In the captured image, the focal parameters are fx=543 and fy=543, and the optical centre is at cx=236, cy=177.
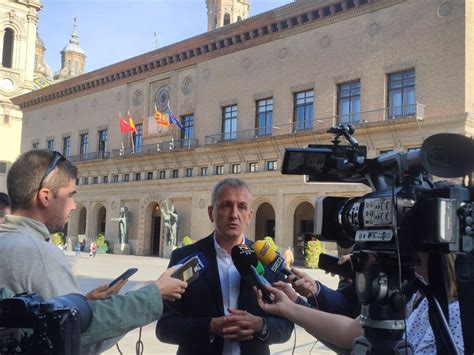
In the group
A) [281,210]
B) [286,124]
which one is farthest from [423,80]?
[281,210]

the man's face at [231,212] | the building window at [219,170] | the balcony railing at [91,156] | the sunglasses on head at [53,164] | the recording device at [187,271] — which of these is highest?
the balcony railing at [91,156]

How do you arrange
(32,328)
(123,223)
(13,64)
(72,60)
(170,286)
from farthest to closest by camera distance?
(72,60) < (13,64) < (123,223) < (170,286) < (32,328)

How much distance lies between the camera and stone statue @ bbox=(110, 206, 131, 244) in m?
42.9

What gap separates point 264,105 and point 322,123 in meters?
5.12

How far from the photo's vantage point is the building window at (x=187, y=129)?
39.1 metres

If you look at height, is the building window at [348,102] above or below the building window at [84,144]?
above

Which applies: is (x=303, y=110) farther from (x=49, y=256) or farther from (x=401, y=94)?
(x=49, y=256)

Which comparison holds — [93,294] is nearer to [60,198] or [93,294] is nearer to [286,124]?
[60,198]

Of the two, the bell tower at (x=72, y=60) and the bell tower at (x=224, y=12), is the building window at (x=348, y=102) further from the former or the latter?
the bell tower at (x=72, y=60)

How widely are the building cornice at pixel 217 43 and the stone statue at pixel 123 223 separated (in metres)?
10.8

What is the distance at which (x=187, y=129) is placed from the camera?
132 feet

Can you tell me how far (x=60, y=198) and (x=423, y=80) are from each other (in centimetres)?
2735


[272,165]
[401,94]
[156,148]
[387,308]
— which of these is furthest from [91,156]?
[387,308]

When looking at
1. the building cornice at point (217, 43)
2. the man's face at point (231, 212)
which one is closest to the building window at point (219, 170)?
the building cornice at point (217, 43)
